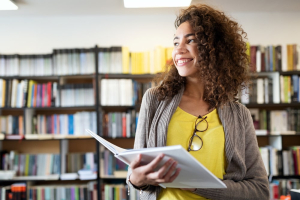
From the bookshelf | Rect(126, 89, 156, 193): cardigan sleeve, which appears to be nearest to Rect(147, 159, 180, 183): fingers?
Rect(126, 89, 156, 193): cardigan sleeve

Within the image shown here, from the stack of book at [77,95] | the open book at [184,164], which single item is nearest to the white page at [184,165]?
the open book at [184,164]

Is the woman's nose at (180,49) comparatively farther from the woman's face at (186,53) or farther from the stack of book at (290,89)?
the stack of book at (290,89)

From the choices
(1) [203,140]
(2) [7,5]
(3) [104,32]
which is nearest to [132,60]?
(3) [104,32]

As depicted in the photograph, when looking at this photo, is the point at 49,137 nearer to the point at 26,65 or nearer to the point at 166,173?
the point at 26,65

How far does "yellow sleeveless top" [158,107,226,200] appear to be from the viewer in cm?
105

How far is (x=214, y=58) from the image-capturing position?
3.79 ft

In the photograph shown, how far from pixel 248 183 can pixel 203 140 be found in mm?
231

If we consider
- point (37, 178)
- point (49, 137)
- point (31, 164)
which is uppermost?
point (49, 137)

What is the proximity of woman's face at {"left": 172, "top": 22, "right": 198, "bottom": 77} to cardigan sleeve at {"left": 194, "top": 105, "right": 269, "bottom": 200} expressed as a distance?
29 cm

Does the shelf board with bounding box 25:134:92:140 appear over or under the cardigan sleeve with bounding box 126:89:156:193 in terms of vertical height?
under

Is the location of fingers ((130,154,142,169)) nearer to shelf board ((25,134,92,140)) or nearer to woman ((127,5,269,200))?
woman ((127,5,269,200))

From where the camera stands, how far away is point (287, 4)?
344 cm

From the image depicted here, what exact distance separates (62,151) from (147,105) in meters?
2.53

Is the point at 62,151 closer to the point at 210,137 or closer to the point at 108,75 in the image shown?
the point at 108,75
